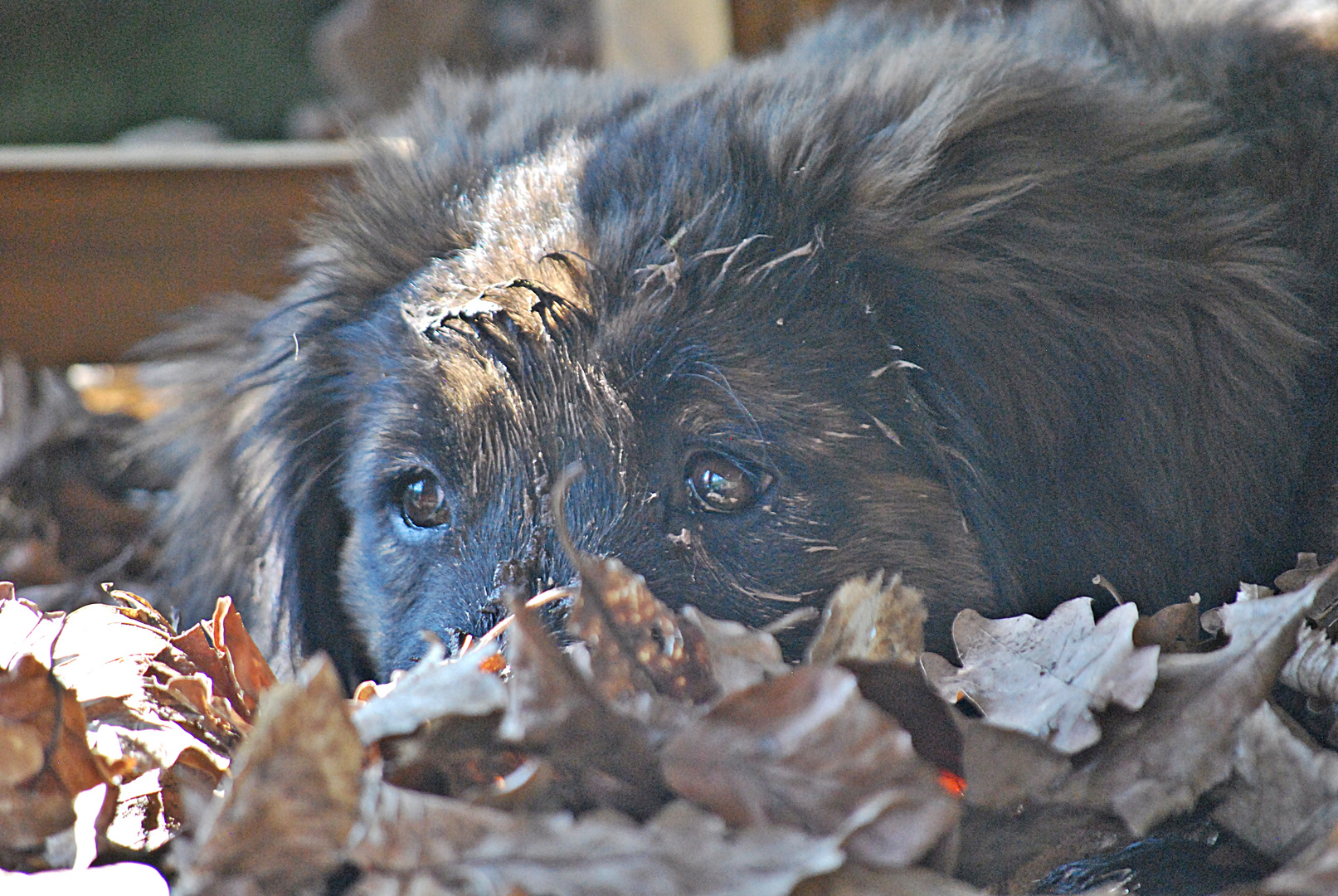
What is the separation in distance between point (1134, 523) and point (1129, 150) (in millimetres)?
517

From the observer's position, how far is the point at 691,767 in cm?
98

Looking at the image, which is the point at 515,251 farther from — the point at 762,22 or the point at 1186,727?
the point at 762,22

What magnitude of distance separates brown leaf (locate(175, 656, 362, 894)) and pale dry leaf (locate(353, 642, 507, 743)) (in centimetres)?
5

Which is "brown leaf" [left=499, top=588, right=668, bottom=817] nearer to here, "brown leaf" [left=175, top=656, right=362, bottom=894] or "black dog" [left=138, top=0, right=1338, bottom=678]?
"brown leaf" [left=175, top=656, right=362, bottom=894]

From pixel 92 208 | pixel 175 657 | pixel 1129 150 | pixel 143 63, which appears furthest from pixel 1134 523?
pixel 143 63

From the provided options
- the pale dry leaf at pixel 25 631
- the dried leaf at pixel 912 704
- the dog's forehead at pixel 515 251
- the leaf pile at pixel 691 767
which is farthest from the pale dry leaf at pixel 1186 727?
the pale dry leaf at pixel 25 631

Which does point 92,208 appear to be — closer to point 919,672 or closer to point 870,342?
point 870,342

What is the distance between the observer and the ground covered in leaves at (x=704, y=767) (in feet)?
3.01

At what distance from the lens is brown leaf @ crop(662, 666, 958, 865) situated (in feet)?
3.06

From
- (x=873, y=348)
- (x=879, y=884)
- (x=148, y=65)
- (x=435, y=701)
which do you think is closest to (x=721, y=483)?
(x=873, y=348)

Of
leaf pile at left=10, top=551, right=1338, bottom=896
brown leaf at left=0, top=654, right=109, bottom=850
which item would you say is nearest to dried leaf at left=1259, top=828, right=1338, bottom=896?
leaf pile at left=10, top=551, right=1338, bottom=896

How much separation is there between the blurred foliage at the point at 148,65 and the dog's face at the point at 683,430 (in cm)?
338

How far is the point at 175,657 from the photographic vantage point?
1.34 metres

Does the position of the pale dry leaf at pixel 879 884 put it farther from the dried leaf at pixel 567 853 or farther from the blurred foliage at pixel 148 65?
the blurred foliage at pixel 148 65
